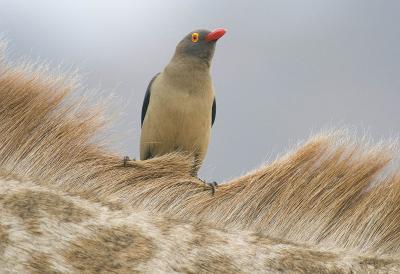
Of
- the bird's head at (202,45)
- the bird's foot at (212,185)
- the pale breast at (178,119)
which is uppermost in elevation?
the bird's head at (202,45)

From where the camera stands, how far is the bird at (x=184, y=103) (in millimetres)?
4656

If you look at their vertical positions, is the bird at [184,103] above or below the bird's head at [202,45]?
below

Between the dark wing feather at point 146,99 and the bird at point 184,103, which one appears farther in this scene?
the dark wing feather at point 146,99

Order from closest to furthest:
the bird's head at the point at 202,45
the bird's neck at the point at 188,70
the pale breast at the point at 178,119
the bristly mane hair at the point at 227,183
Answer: the bristly mane hair at the point at 227,183, the pale breast at the point at 178,119, the bird's neck at the point at 188,70, the bird's head at the point at 202,45

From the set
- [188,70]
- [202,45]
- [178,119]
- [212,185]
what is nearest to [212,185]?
[212,185]

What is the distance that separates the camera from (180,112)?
4633 millimetres

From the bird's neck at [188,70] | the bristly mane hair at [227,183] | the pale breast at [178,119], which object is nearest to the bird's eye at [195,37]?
Answer: the bird's neck at [188,70]

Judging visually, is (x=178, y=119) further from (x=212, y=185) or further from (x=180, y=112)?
(x=212, y=185)

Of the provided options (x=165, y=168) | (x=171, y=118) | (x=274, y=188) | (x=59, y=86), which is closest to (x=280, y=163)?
(x=274, y=188)

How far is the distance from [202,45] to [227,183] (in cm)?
195

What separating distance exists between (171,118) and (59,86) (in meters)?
1.46

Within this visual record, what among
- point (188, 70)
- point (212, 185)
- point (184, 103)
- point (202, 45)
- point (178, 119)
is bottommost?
point (212, 185)

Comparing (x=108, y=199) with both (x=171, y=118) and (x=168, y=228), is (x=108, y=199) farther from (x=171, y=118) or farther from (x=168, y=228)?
(x=171, y=118)

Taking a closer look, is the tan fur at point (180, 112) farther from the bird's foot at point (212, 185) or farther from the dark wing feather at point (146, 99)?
the bird's foot at point (212, 185)
